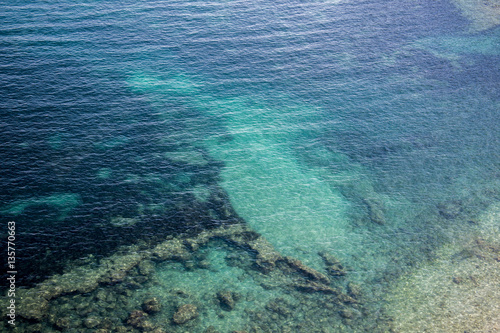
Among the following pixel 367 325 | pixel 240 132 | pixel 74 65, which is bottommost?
pixel 367 325

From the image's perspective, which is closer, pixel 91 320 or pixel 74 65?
pixel 91 320

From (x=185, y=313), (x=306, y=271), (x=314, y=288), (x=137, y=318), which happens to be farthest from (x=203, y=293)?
(x=314, y=288)

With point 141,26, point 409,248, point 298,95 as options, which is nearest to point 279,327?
point 409,248

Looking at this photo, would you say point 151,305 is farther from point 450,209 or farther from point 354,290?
point 450,209

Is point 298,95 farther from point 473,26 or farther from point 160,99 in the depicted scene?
point 473,26

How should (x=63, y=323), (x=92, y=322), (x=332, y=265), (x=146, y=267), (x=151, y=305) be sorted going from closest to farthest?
(x=63, y=323), (x=92, y=322), (x=151, y=305), (x=146, y=267), (x=332, y=265)
